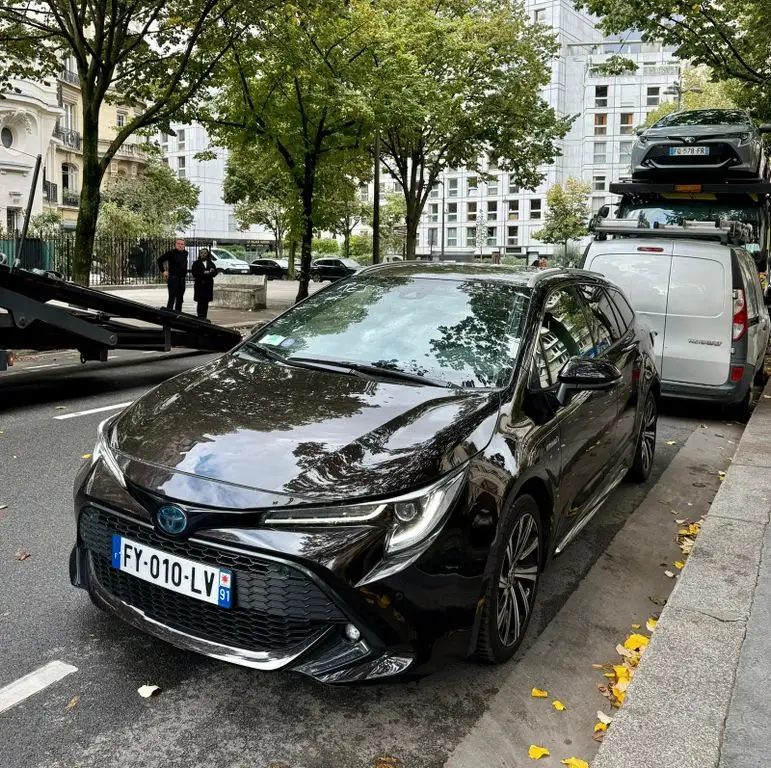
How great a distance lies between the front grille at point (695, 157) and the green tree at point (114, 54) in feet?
26.9

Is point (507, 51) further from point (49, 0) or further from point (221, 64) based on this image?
point (49, 0)

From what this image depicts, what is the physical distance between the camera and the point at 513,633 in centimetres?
339

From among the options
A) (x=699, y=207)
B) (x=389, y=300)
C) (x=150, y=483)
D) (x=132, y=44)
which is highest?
(x=132, y=44)

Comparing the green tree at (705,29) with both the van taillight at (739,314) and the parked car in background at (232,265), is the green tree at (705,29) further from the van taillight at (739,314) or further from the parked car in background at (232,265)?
the parked car in background at (232,265)

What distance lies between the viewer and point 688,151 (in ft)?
42.5

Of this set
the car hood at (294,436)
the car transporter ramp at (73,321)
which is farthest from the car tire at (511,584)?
the car transporter ramp at (73,321)

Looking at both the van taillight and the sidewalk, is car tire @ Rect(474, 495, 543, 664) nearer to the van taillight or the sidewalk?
the sidewalk

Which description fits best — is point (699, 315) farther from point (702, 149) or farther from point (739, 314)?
point (702, 149)

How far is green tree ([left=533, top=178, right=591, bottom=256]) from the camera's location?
66.2m

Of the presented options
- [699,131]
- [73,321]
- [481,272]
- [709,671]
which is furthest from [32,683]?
[699,131]

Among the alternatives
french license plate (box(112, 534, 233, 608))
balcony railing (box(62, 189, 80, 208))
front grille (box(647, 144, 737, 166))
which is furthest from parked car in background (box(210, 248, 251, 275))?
french license plate (box(112, 534, 233, 608))

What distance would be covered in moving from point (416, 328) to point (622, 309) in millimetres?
2277

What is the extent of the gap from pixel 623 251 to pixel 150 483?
6824mm

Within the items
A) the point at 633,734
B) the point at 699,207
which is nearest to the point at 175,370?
the point at 699,207
